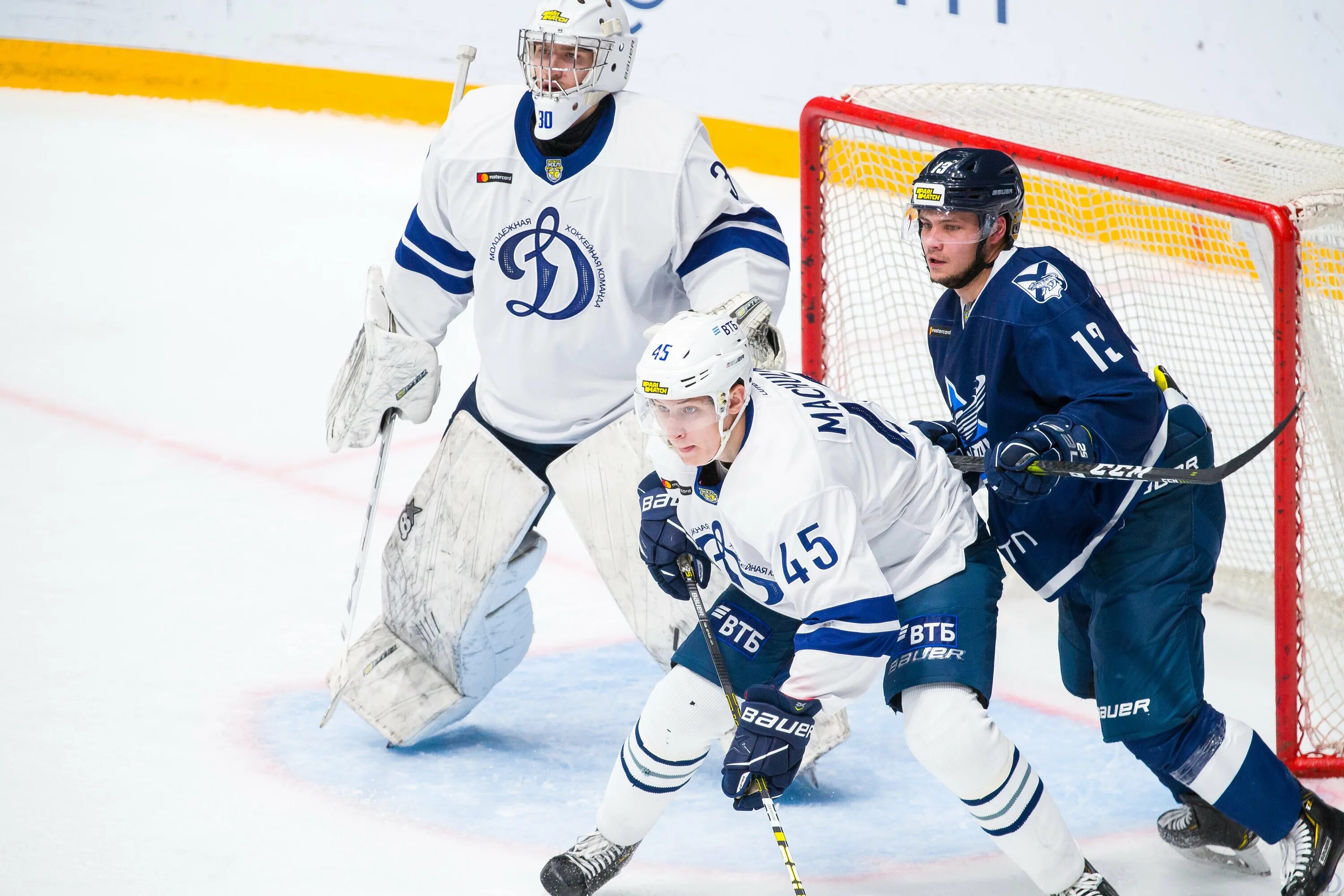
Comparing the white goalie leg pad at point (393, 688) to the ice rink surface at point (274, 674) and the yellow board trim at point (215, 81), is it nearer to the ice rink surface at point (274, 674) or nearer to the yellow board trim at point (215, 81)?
the ice rink surface at point (274, 674)

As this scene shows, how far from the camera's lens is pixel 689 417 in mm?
2094

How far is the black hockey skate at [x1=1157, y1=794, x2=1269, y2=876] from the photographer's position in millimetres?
2500

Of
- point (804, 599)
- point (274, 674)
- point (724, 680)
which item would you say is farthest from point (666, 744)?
point (274, 674)

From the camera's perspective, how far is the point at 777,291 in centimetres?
270

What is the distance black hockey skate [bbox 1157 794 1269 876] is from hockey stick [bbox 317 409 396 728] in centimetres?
154

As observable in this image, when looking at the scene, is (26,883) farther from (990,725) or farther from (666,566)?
Answer: (990,725)

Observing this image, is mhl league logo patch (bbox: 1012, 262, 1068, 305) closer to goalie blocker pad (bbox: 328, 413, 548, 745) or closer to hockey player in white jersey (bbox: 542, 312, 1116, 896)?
hockey player in white jersey (bbox: 542, 312, 1116, 896)

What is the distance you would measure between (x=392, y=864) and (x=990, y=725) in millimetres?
1024

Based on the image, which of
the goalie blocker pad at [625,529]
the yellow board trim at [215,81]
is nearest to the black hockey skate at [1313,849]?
the goalie blocker pad at [625,529]

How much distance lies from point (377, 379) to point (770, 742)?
3.94 feet

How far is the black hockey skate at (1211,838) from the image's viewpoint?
8.20 feet

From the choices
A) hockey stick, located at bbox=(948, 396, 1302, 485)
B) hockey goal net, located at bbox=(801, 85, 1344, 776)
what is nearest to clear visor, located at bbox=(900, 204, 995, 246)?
hockey goal net, located at bbox=(801, 85, 1344, 776)

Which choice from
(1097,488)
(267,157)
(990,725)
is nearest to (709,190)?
(1097,488)

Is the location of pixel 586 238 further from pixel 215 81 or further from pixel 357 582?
pixel 215 81
